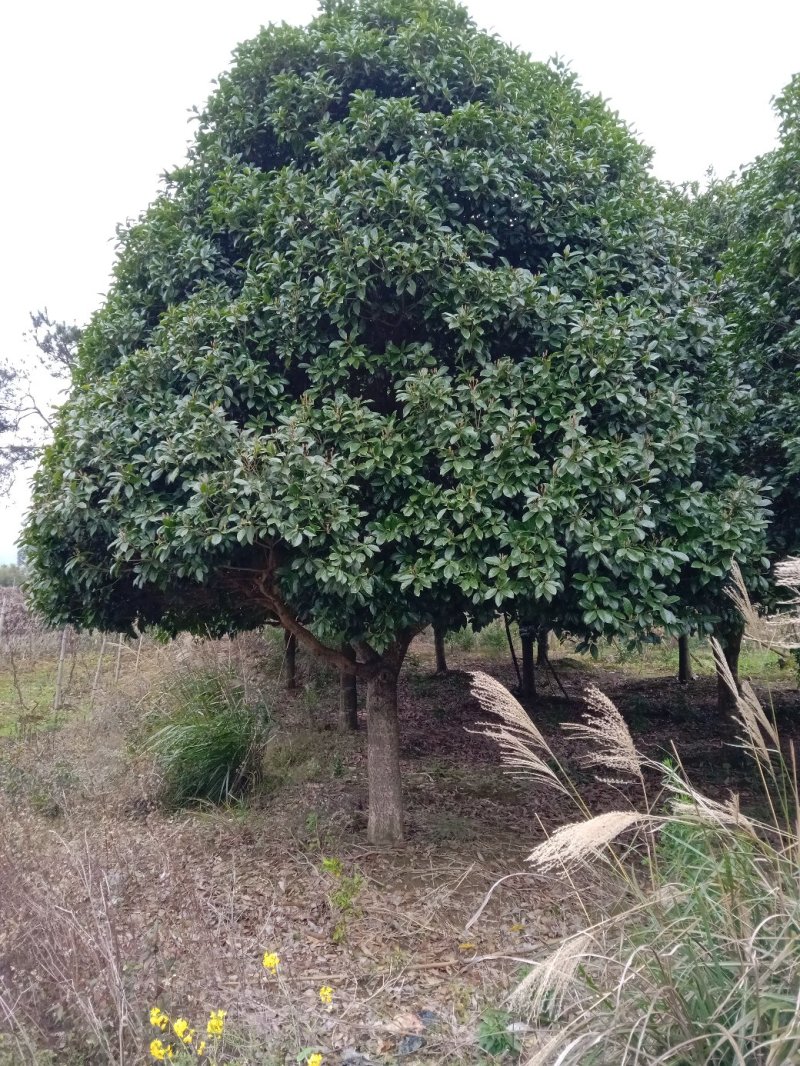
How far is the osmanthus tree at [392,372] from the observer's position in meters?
3.86

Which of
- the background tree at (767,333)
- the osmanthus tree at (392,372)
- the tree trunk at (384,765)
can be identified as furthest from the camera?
the tree trunk at (384,765)

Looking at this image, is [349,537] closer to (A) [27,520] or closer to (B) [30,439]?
(A) [27,520]

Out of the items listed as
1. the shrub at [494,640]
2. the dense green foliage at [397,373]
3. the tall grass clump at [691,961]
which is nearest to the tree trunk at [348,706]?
the dense green foliage at [397,373]

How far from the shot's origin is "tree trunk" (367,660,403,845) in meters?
5.23

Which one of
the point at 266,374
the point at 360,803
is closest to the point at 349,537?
the point at 266,374

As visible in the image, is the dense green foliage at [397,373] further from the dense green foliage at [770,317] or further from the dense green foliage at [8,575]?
the dense green foliage at [8,575]

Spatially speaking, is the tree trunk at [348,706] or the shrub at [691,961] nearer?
the shrub at [691,961]

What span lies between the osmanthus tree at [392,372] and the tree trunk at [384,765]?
6 centimetres

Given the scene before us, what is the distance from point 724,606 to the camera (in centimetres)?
443

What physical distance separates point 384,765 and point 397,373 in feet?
8.78

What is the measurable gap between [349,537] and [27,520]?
208 cm

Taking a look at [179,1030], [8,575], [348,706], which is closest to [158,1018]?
[179,1030]

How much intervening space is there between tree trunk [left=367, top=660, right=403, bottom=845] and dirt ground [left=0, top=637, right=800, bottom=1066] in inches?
6.7

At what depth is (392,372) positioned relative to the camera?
4332mm
